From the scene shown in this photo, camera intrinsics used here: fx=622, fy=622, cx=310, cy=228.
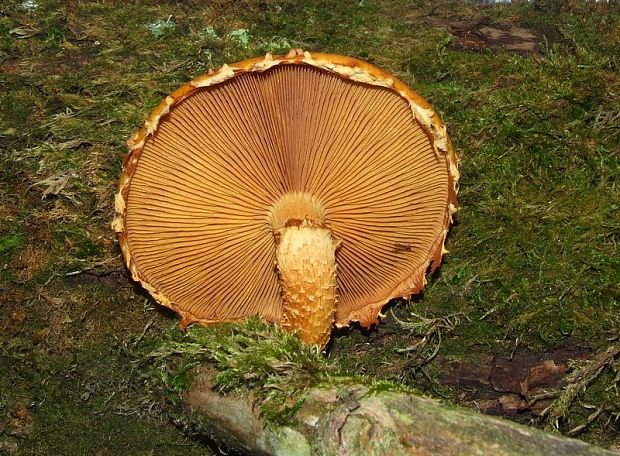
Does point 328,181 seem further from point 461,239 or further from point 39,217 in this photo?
point 39,217

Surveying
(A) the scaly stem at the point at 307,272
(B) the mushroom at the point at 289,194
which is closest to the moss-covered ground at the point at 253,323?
(B) the mushroom at the point at 289,194

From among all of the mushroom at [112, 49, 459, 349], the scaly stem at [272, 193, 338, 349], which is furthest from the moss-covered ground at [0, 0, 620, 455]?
the scaly stem at [272, 193, 338, 349]

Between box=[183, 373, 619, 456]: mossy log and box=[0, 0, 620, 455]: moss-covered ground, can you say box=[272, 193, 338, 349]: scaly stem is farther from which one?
box=[183, 373, 619, 456]: mossy log

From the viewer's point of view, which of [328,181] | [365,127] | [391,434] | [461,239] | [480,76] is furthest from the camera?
[480,76]

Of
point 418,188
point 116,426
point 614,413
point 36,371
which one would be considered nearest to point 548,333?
point 614,413

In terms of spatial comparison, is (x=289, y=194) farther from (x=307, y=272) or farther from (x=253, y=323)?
(x=253, y=323)

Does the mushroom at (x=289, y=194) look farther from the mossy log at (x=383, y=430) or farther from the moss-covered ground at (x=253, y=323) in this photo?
the mossy log at (x=383, y=430)
